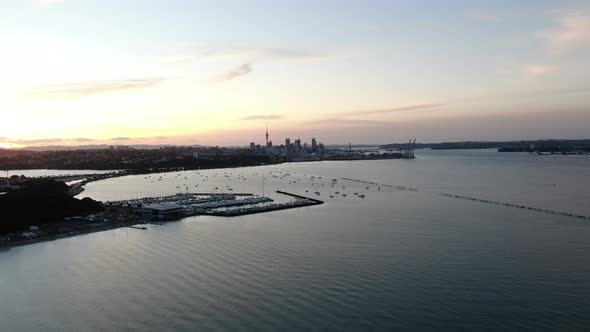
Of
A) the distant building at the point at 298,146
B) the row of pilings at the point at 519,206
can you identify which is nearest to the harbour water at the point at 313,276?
the row of pilings at the point at 519,206

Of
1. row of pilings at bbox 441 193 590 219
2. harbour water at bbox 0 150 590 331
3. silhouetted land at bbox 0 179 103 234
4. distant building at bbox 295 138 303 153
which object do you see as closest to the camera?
harbour water at bbox 0 150 590 331

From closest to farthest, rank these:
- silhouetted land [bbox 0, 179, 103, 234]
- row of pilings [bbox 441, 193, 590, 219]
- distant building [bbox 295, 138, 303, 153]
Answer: silhouetted land [bbox 0, 179, 103, 234] → row of pilings [bbox 441, 193, 590, 219] → distant building [bbox 295, 138, 303, 153]

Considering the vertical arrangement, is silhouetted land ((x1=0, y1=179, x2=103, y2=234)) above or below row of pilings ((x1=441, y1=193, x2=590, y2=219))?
above

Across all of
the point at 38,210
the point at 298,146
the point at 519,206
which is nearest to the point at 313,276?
the point at 38,210

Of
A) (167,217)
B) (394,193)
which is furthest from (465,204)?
(167,217)

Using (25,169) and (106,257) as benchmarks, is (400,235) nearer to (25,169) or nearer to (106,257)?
(106,257)

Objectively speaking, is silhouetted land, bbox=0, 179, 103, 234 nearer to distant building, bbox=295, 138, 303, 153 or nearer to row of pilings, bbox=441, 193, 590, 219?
row of pilings, bbox=441, 193, 590, 219

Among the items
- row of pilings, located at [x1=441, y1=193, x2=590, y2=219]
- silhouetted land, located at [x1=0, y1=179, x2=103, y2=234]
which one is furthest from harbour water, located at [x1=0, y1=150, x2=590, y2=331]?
silhouetted land, located at [x1=0, y1=179, x2=103, y2=234]

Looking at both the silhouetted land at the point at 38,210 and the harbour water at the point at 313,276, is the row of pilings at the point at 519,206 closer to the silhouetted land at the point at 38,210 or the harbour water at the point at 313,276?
the harbour water at the point at 313,276
